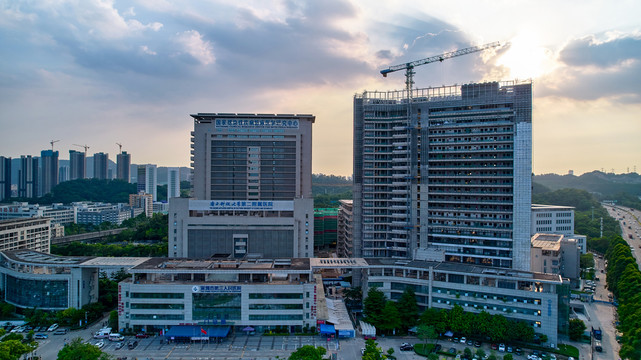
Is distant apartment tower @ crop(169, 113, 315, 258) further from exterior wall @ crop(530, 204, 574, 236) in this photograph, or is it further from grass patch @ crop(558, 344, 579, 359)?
exterior wall @ crop(530, 204, 574, 236)

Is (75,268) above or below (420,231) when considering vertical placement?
below

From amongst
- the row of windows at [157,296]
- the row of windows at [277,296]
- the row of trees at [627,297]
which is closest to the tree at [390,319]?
the row of windows at [277,296]

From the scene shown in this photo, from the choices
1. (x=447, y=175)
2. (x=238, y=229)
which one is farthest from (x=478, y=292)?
(x=238, y=229)

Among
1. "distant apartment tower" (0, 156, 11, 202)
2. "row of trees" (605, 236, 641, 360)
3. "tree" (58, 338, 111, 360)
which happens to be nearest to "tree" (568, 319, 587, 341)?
"row of trees" (605, 236, 641, 360)

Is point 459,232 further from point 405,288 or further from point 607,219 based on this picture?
point 607,219

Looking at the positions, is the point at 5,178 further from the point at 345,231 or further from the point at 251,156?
the point at 345,231

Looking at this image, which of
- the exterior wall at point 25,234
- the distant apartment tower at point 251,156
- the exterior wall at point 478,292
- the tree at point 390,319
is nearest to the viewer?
the exterior wall at point 478,292

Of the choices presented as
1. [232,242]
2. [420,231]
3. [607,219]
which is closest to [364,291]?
[420,231]

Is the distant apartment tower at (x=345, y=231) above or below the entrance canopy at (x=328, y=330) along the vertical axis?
above

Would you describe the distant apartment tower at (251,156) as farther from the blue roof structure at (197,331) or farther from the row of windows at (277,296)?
the blue roof structure at (197,331)
